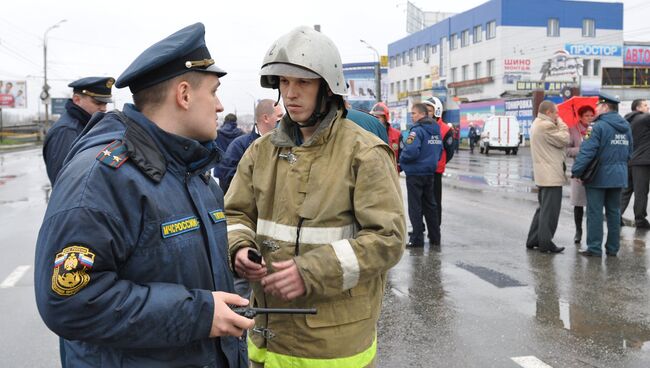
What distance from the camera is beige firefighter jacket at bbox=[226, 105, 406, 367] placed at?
2.34m

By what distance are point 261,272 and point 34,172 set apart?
24095 millimetres

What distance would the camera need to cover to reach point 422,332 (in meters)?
5.09

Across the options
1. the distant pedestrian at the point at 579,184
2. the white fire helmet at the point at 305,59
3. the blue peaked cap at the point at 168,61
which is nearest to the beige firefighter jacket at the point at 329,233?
the white fire helmet at the point at 305,59

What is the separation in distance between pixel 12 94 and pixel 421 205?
2949 inches

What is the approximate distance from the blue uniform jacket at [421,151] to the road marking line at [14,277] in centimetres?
512

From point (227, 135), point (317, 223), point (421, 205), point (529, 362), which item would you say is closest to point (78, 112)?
point (227, 135)

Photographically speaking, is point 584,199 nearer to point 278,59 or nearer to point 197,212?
point 278,59

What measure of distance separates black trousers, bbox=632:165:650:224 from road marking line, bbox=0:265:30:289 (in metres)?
9.27

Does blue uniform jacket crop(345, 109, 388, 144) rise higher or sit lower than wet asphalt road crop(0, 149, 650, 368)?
higher

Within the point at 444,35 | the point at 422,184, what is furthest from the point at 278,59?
the point at 444,35

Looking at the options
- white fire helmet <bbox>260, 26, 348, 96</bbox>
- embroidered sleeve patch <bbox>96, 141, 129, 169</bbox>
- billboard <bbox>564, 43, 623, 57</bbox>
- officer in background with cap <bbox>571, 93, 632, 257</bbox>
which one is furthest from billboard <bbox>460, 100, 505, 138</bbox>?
embroidered sleeve patch <bbox>96, 141, 129, 169</bbox>

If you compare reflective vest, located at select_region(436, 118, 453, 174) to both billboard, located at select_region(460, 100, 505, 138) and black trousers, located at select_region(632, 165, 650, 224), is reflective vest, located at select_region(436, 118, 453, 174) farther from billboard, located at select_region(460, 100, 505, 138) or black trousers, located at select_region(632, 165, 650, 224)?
billboard, located at select_region(460, 100, 505, 138)

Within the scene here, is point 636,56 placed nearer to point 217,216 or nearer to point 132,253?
point 217,216

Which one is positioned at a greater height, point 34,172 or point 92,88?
point 92,88
